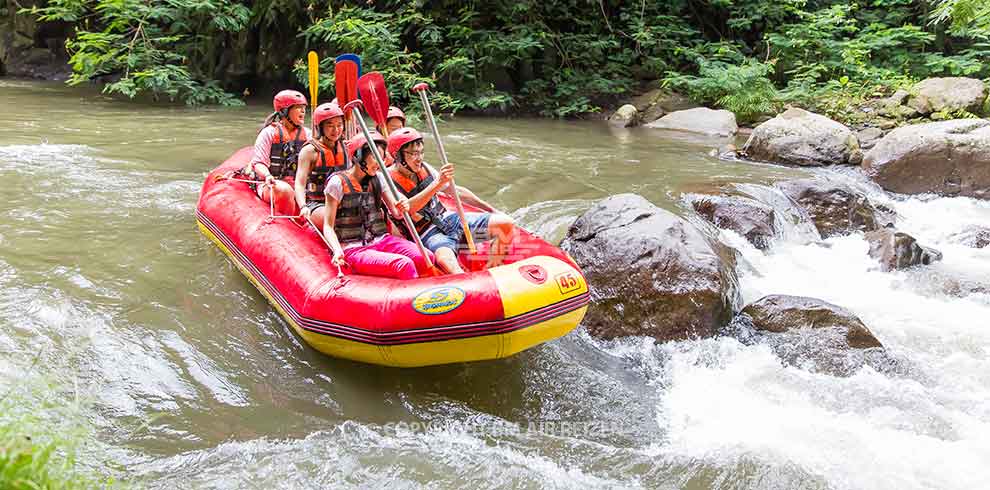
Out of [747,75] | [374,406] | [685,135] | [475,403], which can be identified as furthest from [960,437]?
[747,75]

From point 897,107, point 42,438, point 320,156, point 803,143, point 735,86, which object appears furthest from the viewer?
point 735,86

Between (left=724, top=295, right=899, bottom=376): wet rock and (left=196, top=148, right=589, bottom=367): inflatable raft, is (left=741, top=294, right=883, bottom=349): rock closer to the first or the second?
(left=724, top=295, right=899, bottom=376): wet rock

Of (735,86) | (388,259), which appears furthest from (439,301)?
(735,86)

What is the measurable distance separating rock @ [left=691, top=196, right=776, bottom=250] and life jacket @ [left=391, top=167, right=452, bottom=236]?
9.17 ft

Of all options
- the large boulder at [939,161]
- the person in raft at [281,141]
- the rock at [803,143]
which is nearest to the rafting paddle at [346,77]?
the person in raft at [281,141]

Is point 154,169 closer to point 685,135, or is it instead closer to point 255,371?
point 255,371

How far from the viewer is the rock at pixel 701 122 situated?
11047 millimetres

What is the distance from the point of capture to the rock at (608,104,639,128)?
12066 millimetres

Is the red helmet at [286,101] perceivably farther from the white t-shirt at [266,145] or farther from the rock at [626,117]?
the rock at [626,117]

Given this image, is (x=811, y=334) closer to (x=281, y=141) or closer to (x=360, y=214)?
(x=360, y=214)

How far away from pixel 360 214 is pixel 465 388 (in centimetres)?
119

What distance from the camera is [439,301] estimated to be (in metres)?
3.36

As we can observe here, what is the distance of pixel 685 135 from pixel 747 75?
5.47 ft

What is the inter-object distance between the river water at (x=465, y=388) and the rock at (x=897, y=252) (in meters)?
0.10
